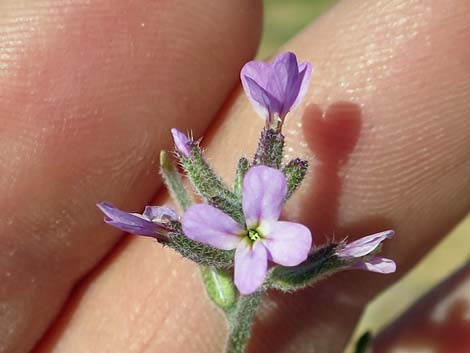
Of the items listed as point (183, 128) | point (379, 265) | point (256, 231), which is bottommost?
point (379, 265)

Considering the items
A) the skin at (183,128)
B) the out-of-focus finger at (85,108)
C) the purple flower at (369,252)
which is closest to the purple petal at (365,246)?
the purple flower at (369,252)

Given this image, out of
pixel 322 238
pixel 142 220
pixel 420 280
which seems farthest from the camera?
pixel 420 280

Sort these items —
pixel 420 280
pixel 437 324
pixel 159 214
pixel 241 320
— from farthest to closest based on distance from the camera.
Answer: pixel 420 280 → pixel 437 324 → pixel 241 320 → pixel 159 214

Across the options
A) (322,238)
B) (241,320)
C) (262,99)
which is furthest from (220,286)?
(322,238)

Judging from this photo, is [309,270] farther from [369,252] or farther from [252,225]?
[252,225]

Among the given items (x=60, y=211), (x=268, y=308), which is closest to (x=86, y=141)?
(x=60, y=211)

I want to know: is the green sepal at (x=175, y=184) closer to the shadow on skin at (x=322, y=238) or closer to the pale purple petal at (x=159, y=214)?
the pale purple petal at (x=159, y=214)

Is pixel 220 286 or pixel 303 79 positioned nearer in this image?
pixel 303 79
